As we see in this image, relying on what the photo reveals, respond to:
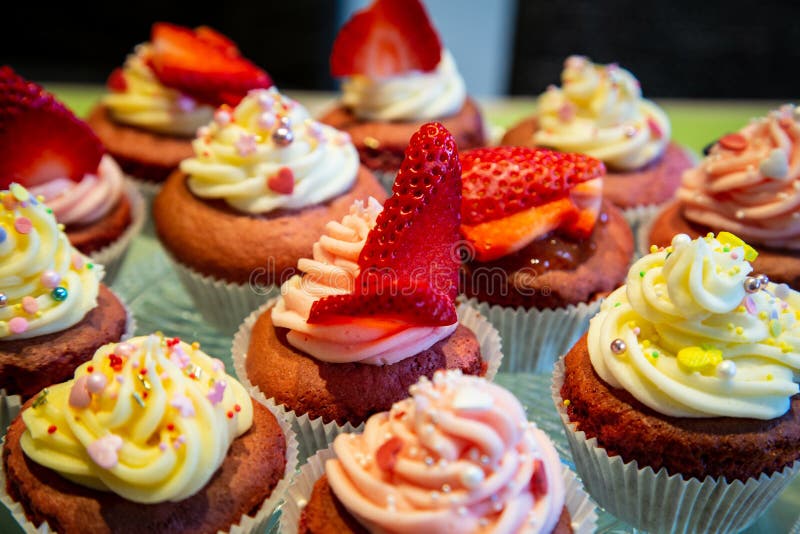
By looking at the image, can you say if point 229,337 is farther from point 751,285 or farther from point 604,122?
point 751,285

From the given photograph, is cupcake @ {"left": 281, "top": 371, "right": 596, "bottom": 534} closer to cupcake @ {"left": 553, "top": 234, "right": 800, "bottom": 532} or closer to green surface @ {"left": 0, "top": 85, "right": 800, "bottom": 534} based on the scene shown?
cupcake @ {"left": 553, "top": 234, "right": 800, "bottom": 532}

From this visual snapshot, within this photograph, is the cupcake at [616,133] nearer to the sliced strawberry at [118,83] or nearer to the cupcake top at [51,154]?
the cupcake top at [51,154]

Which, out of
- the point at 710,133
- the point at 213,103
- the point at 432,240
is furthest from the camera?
the point at 710,133

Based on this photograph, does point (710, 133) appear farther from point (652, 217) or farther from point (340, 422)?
point (340, 422)

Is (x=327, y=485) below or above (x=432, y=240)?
A: below

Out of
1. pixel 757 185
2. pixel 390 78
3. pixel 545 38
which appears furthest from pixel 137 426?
pixel 545 38

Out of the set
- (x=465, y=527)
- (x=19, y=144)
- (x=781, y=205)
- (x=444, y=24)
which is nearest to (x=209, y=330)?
(x=19, y=144)

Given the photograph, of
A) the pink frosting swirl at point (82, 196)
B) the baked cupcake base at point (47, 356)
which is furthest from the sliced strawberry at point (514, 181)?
the pink frosting swirl at point (82, 196)
